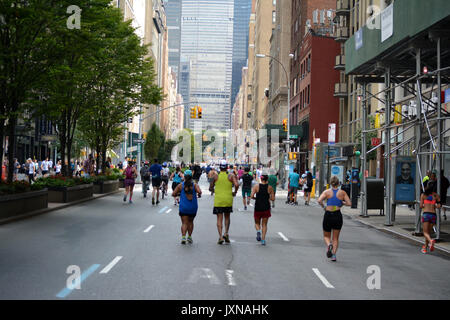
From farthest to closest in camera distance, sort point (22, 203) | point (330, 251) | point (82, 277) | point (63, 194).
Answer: point (63, 194)
point (22, 203)
point (330, 251)
point (82, 277)

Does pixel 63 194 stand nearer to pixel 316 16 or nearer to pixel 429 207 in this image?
pixel 429 207

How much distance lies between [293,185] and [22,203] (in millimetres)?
15251

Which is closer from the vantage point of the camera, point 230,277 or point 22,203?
point 230,277

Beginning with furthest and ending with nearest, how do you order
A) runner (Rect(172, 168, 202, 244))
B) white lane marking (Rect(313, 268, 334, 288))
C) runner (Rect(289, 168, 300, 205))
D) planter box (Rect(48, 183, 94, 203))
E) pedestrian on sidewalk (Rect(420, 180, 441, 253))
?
runner (Rect(289, 168, 300, 205)) → planter box (Rect(48, 183, 94, 203)) → pedestrian on sidewalk (Rect(420, 180, 441, 253)) → runner (Rect(172, 168, 202, 244)) → white lane marking (Rect(313, 268, 334, 288))

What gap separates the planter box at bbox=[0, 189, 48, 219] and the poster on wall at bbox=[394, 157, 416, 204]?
12.9 meters

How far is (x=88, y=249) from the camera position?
476 inches

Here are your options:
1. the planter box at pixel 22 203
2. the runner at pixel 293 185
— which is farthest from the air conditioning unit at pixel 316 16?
the planter box at pixel 22 203

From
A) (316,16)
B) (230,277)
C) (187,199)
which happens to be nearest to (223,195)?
(187,199)

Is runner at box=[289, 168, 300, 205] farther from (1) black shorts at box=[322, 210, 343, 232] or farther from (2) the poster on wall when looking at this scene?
(1) black shorts at box=[322, 210, 343, 232]

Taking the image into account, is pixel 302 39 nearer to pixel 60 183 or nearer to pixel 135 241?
pixel 60 183

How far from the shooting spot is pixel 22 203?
18.9 m

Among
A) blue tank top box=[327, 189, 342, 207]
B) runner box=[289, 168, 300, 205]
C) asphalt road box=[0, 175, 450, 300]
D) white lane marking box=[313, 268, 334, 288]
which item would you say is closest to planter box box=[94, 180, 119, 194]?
runner box=[289, 168, 300, 205]

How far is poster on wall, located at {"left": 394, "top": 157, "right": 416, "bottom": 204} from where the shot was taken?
19531mm
